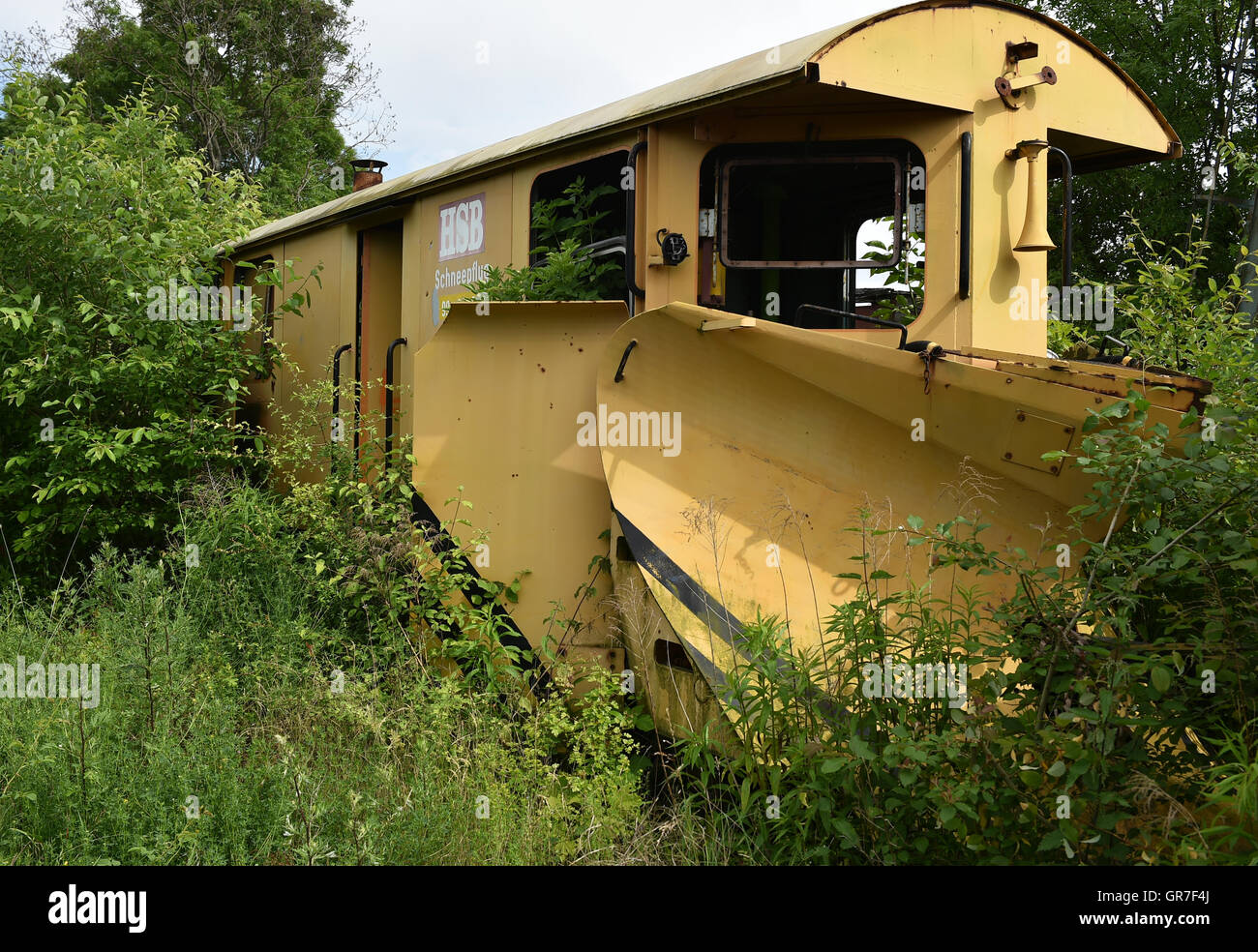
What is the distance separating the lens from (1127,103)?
5.57 meters

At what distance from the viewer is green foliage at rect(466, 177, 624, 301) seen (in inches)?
223

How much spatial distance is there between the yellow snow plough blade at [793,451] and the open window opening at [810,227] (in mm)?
359

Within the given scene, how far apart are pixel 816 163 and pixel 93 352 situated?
17.3 feet

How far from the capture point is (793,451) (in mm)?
4707

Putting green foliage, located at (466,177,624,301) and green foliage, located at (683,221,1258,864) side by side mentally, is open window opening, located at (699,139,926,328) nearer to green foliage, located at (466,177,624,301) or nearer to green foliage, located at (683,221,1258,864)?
green foliage, located at (466,177,624,301)

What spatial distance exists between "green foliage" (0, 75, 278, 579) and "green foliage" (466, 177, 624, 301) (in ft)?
8.89

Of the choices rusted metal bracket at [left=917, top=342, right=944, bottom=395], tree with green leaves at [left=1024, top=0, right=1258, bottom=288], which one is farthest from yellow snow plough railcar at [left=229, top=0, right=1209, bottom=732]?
tree with green leaves at [left=1024, top=0, right=1258, bottom=288]

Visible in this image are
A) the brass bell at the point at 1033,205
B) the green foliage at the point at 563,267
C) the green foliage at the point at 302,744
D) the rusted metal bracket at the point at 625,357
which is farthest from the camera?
the green foliage at the point at 563,267

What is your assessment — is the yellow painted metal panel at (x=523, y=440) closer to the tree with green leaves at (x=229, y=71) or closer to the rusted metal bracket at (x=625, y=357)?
the rusted metal bracket at (x=625, y=357)

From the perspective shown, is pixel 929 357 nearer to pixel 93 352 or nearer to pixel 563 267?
pixel 563 267

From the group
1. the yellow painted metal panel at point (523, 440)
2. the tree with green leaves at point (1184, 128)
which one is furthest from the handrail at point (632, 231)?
the tree with green leaves at point (1184, 128)

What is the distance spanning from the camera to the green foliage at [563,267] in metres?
5.65

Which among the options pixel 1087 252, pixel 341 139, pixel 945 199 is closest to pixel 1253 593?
pixel 945 199
